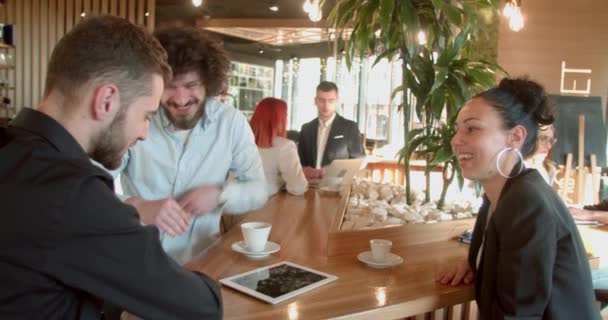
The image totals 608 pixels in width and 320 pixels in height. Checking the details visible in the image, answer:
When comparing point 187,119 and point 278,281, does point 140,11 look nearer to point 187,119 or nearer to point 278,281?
point 187,119

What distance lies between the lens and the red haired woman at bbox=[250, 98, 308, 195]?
297 cm

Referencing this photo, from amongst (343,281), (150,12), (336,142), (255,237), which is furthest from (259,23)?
(343,281)

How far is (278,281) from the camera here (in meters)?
1.39

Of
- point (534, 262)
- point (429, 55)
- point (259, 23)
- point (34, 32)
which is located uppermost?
point (259, 23)

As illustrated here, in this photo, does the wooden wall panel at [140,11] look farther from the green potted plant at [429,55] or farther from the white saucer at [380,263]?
the white saucer at [380,263]

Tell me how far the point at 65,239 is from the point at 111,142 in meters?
0.26

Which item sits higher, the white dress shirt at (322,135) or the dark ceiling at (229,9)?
the dark ceiling at (229,9)

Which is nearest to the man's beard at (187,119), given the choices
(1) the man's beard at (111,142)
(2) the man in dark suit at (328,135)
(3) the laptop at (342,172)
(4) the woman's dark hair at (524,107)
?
(1) the man's beard at (111,142)

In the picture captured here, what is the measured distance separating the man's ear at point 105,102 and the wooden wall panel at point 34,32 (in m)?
7.01

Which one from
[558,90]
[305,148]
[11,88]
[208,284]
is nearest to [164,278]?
[208,284]

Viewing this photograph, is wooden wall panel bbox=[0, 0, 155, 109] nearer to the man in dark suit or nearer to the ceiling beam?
the ceiling beam

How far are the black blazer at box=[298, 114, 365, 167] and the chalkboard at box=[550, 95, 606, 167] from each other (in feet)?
7.72

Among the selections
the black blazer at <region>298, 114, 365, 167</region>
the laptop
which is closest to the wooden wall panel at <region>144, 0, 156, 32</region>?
the black blazer at <region>298, 114, 365, 167</region>

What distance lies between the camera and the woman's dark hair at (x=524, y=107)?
155 cm
